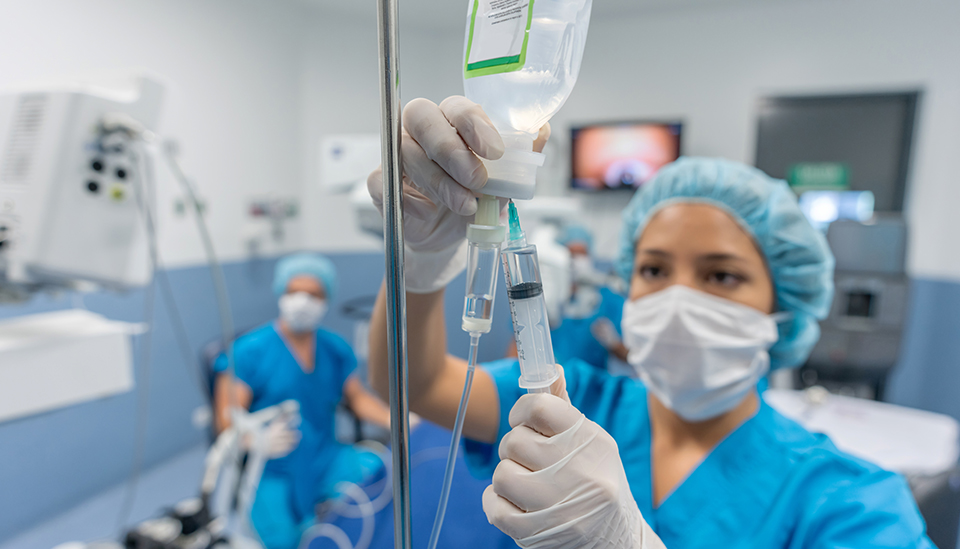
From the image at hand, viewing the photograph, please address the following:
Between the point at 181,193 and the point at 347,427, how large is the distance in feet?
4.48

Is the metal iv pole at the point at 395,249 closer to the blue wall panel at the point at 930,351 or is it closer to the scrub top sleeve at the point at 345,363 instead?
the scrub top sleeve at the point at 345,363

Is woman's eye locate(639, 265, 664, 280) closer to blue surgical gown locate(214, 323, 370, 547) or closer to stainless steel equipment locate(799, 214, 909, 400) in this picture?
blue surgical gown locate(214, 323, 370, 547)

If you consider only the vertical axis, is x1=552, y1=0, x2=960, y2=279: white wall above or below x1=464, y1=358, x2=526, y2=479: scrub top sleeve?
above

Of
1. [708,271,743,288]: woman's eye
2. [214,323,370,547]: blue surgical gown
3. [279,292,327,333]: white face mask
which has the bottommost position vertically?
[214,323,370,547]: blue surgical gown

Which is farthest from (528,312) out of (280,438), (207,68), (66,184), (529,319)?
(207,68)

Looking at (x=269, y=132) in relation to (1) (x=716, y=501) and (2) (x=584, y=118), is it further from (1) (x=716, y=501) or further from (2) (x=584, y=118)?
(1) (x=716, y=501)

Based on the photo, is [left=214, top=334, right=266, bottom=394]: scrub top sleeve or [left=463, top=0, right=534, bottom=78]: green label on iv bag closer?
[left=463, top=0, right=534, bottom=78]: green label on iv bag

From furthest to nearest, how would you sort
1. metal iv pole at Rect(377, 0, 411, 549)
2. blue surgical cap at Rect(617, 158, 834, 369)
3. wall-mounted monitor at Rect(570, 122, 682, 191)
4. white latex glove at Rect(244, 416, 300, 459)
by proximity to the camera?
wall-mounted monitor at Rect(570, 122, 682, 191), white latex glove at Rect(244, 416, 300, 459), blue surgical cap at Rect(617, 158, 834, 369), metal iv pole at Rect(377, 0, 411, 549)

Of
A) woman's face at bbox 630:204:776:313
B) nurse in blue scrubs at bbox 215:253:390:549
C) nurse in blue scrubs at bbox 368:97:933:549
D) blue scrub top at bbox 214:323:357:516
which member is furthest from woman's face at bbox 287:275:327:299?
woman's face at bbox 630:204:776:313

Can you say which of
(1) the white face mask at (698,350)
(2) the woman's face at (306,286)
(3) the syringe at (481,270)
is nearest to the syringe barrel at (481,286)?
(3) the syringe at (481,270)

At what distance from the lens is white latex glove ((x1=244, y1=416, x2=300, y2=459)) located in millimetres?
1627

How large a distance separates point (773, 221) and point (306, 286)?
163 cm

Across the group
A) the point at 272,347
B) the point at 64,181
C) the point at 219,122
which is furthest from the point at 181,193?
the point at 64,181

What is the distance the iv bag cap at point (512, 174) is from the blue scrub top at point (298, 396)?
173 centimetres
